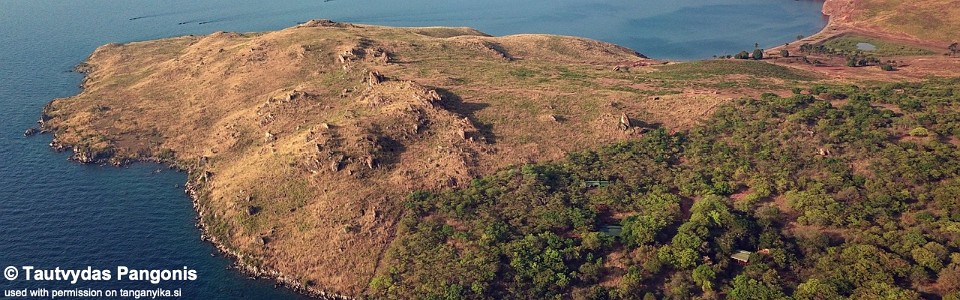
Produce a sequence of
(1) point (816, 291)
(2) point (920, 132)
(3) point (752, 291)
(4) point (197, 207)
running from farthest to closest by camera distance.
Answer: (4) point (197, 207), (2) point (920, 132), (3) point (752, 291), (1) point (816, 291)

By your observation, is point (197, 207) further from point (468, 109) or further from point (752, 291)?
point (752, 291)

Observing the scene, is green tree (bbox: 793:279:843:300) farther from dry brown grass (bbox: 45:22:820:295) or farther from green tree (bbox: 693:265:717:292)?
dry brown grass (bbox: 45:22:820:295)

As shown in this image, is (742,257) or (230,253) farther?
(230,253)

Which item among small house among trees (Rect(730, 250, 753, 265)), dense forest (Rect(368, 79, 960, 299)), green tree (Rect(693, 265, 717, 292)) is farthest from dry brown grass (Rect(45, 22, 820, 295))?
green tree (Rect(693, 265, 717, 292))

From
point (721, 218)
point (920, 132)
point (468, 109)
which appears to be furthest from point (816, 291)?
point (468, 109)

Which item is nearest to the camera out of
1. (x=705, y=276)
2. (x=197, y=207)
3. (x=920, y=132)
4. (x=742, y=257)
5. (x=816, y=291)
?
(x=816, y=291)

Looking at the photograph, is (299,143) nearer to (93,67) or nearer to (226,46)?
(226,46)

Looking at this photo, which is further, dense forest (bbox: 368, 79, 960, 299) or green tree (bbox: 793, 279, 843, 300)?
dense forest (bbox: 368, 79, 960, 299)

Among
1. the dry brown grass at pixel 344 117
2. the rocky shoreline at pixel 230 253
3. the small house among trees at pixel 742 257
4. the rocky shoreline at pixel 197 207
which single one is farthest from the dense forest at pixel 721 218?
the rocky shoreline at pixel 197 207

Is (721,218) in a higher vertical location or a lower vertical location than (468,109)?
lower

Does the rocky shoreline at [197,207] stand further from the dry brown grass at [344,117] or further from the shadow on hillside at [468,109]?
the shadow on hillside at [468,109]
